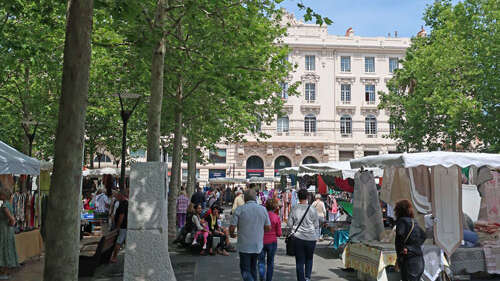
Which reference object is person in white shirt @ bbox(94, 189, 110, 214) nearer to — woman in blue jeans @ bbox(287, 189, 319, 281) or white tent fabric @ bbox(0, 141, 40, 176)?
white tent fabric @ bbox(0, 141, 40, 176)

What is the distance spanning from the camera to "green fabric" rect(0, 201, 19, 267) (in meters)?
9.80

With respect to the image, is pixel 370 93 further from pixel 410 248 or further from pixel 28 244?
pixel 410 248

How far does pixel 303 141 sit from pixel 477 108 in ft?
87.7

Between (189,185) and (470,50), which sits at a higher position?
(470,50)

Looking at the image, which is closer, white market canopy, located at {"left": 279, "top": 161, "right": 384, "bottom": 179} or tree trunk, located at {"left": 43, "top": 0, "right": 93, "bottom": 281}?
tree trunk, located at {"left": 43, "top": 0, "right": 93, "bottom": 281}

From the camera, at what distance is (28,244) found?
39.5ft

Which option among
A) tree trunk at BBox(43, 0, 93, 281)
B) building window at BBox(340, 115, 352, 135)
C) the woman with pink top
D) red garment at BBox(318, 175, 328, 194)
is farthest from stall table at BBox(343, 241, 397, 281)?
building window at BBox(340, 115, 352, 135)

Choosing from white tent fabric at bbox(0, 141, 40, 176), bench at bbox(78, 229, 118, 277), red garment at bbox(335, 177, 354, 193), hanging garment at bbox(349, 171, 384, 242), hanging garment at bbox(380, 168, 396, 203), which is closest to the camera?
bench at bbox(78, 229, 118, 277)

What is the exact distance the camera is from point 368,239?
1026 cm

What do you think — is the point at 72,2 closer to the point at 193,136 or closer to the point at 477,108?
the point at 193,136

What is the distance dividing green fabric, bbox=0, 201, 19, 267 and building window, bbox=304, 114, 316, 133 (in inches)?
1694

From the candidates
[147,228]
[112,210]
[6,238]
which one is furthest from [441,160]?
[112,210]

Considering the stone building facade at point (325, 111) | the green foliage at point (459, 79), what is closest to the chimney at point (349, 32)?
the stone building facade at point (325, 111)

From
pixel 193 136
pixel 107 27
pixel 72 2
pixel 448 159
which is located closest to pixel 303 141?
pixel 193 136
